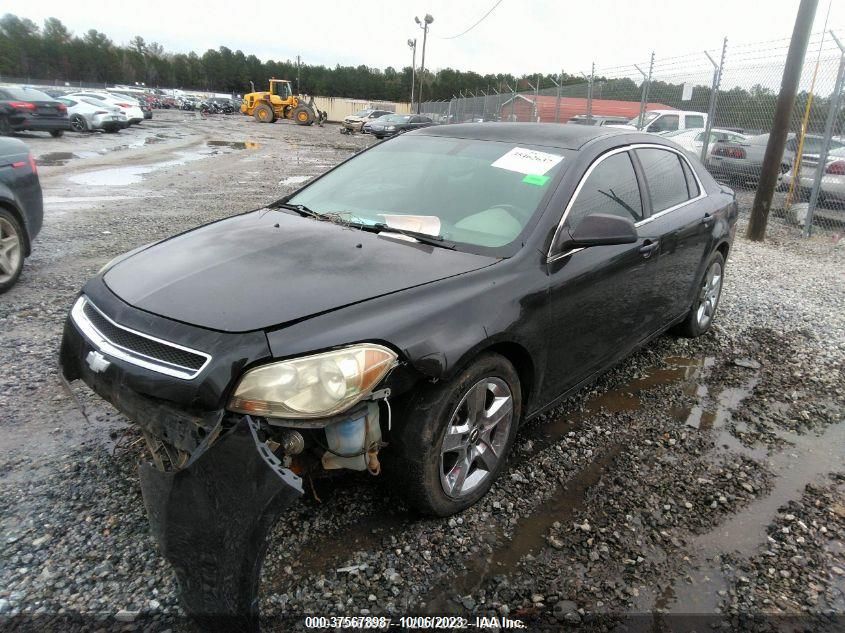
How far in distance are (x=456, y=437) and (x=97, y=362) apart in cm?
145

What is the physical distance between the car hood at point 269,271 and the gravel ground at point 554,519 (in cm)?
76

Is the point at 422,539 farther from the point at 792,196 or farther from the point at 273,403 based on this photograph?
the point at 792,196

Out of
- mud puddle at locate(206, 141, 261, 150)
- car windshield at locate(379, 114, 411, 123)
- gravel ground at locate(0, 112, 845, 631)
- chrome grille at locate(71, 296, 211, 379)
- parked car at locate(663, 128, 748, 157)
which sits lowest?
gravel ground at locate(0, 112, 845, 631)

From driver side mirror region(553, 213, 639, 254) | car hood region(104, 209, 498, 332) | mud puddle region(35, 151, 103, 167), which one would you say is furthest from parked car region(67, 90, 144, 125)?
driver side mirror region(553, 213, 639, 254)

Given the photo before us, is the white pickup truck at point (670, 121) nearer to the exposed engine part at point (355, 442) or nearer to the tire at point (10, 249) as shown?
the tire at point (10, 249)

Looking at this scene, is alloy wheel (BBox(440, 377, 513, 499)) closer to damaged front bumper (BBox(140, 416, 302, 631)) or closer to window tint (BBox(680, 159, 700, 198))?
damaged front bumper (BBox(140, 416, 302, 631))

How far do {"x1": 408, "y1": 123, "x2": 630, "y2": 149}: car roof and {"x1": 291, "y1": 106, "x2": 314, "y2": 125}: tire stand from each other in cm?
4193

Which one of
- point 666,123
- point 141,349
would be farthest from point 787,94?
point 141,349

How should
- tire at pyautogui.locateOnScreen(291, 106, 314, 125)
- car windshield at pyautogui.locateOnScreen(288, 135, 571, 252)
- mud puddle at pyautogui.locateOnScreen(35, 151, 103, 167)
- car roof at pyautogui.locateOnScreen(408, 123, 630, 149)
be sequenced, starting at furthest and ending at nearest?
tire at pyautogui.locateOnScreen(291, 106, 314, 125)
mud puddle at pyautogui.locateOnScreen(35, 151, 103, 167)
car roof at pyautogui.locateOnScreen(408, 123, 630, 149)
car windshield at pyautogui.locateOnScreen(288, 135, 571, 252)

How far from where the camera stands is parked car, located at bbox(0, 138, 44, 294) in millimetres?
4969

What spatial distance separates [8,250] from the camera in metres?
5.03

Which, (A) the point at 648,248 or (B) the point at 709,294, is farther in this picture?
(B) the point at 709,294

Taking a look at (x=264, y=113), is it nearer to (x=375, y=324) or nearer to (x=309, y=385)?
(x=375, y=324)

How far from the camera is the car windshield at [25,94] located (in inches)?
758
